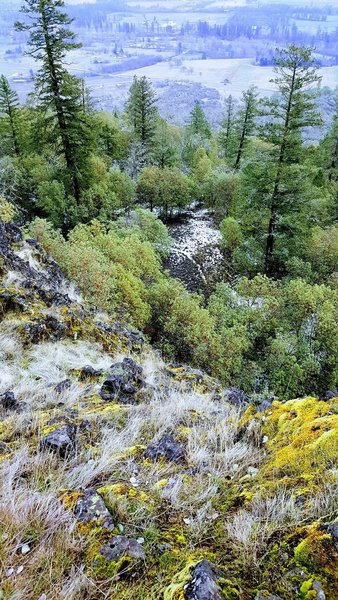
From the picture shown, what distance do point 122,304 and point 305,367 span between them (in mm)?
5653

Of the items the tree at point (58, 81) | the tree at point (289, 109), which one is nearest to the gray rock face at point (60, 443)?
the tree at point (289, 109)

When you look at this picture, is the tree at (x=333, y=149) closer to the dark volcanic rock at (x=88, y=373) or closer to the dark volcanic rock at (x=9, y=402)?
the dark volcanic rock at (x=88, y=373)

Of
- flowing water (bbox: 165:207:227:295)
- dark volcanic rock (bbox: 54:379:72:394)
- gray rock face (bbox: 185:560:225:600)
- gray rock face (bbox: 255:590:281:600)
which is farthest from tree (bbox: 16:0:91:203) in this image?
gray rock face (bbox: 255:590:281:600)

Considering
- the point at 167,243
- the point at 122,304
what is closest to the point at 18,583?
the point at 122,304

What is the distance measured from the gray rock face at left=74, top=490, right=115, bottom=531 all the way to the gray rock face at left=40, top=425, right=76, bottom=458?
0.60 meters

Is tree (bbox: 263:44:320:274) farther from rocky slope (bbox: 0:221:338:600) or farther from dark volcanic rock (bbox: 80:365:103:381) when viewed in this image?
rocky slope (bbox: 0:221:338:600)

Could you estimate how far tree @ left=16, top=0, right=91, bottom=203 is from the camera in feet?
52.5

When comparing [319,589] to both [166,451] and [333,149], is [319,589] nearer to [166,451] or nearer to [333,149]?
[166,451]

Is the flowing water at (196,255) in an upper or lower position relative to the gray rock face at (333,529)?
lower

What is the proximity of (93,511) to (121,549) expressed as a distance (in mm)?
329

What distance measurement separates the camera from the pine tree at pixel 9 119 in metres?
23.3

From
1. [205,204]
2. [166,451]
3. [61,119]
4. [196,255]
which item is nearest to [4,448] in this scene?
[166,451]

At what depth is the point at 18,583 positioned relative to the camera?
1917mm

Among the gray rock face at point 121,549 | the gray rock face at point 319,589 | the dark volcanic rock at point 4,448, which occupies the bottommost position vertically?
the dark volcanic rock at point 4,448
